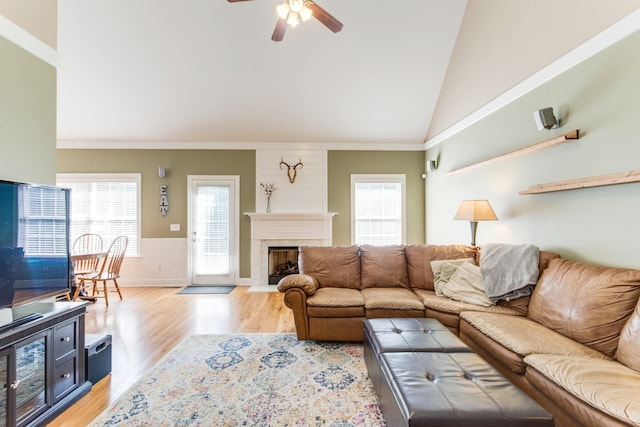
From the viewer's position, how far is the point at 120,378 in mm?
2422

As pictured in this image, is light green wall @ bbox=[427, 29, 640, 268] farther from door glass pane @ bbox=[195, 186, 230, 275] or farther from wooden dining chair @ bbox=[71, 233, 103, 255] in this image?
wooden dining chair @ bbox=[71, 233, 103, 255]

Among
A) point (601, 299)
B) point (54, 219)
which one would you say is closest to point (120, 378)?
point (54, 219)

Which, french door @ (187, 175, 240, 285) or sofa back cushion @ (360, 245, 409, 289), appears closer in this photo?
sofa back cushion @ (360, 245, 409, 289)

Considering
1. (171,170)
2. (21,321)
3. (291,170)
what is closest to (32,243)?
(21,321)

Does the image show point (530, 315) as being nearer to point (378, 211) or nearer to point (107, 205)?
point (378, 211)

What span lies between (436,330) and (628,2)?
272cm

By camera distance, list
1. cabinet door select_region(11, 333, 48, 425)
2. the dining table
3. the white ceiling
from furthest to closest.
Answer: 1. the dining table
2. the white ceiling
3. cabinet door select_region(11, 333, 48, 425)

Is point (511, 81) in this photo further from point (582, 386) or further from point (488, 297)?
point (582, 386)

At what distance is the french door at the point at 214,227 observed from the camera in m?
5.65

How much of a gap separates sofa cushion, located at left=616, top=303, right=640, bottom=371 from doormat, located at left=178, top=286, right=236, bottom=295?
15.7 ft

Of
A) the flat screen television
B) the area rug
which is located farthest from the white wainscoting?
the flat screen television

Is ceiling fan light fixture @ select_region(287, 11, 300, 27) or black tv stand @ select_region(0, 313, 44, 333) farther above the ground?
ceiling fan light fixture @ select_region(287, 11, 300, 27)

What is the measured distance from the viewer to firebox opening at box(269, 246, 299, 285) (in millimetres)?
5664

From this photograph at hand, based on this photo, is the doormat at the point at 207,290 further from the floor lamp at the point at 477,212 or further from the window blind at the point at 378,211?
the floor lamp at the point at 477,212
